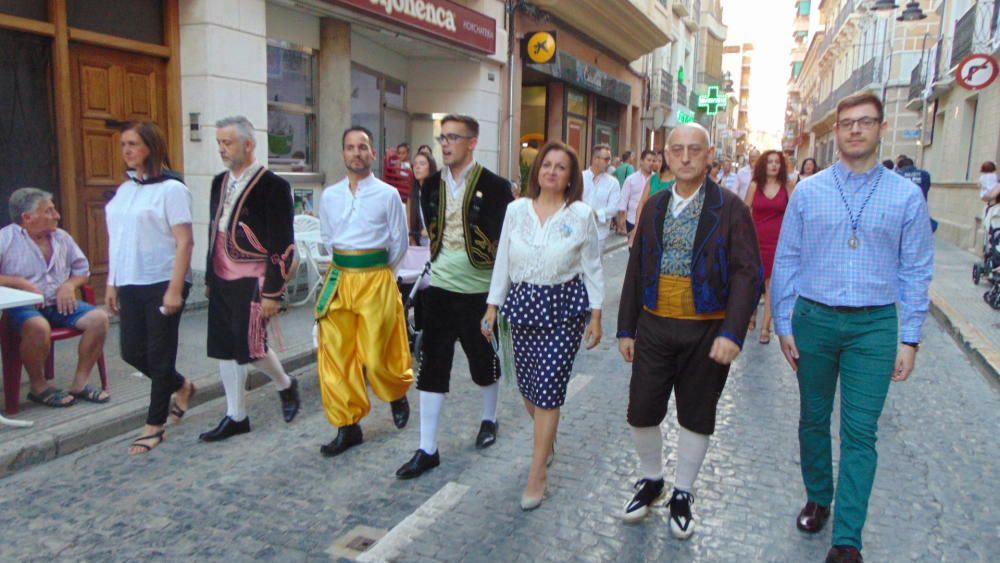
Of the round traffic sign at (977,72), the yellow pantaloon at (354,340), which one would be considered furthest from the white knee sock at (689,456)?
the round traffic sign at (977,72)

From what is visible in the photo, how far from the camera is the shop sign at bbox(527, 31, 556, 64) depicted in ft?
53.2

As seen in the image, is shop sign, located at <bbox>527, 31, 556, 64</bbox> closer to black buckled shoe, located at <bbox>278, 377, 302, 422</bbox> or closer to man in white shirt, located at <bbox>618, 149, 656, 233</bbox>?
man in white shirt, located at <bbox>618, 149, 656, 233</bbox>

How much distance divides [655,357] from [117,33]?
680cm

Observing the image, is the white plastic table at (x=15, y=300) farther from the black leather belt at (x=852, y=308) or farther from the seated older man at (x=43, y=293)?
the black leather belt at (x=852, y=308)

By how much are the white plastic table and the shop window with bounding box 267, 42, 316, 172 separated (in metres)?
5.80

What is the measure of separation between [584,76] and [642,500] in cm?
1756

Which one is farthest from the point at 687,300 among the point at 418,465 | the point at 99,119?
A: the point at 99,119

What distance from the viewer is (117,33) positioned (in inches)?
305

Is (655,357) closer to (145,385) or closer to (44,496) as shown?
(44,496)

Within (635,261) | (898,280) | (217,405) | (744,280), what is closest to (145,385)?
(217,405)

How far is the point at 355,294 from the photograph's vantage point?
449 cm

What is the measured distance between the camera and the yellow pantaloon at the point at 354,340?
4500mm

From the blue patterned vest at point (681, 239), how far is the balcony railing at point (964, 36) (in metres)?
17.3

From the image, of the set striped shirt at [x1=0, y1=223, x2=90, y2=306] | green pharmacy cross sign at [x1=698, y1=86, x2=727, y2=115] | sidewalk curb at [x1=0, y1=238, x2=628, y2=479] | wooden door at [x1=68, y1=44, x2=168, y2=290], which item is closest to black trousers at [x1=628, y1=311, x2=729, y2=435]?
sidewalk curb at [x1=0, y1=238, x2=628, y2=479]
